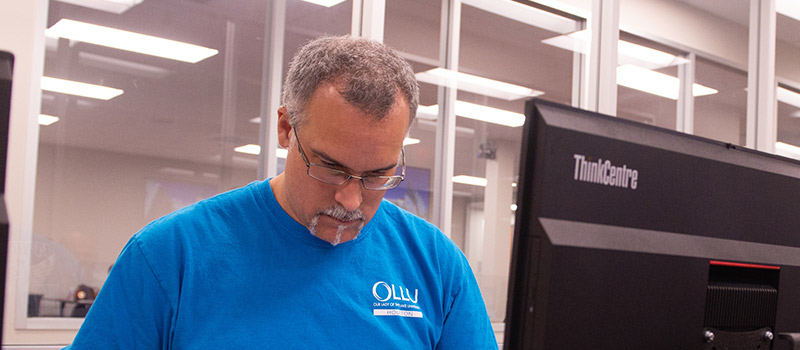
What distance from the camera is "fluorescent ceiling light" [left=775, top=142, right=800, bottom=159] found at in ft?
14.2

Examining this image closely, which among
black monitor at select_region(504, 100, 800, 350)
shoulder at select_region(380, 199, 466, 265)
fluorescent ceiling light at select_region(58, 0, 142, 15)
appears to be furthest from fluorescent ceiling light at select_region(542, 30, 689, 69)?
black monitor at select_region(504, 100, 800, 350)

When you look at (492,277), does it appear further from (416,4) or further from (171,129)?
(171,129)

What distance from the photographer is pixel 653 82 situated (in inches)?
177

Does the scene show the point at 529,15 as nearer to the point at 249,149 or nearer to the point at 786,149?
the point at 786,149

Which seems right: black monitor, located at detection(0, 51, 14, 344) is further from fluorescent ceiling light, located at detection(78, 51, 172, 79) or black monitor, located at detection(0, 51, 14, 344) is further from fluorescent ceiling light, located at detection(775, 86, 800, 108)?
fluorescent ceiling light, located at detection(775, 86, 800, 108)

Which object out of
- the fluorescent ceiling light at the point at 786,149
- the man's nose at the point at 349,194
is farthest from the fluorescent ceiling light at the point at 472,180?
the man's nose at the point at 349,194

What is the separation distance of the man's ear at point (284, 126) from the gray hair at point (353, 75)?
0.02 meters

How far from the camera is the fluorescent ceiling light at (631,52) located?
4195 mm

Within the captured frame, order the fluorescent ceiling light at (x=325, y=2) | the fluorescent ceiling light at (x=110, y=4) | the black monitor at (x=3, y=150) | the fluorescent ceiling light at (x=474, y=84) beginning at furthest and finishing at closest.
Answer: the fluorescent ceiling light at (x=474, y=84) < the fluorescent ceiling light at (x=325, y=2) < the fluorescent ceiling light at (x=110, y=4) < the black monitor at (x=3, y=150)

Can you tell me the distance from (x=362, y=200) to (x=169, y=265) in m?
0.29

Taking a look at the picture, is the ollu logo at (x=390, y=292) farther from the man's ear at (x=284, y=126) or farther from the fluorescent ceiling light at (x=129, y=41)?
the fluorescent ceiling light at (x=129, y=41)

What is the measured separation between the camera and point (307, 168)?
3.62 feet

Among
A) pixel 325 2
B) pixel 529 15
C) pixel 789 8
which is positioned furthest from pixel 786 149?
pixel 325 2

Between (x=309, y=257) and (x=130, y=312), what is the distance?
0.27 metres
